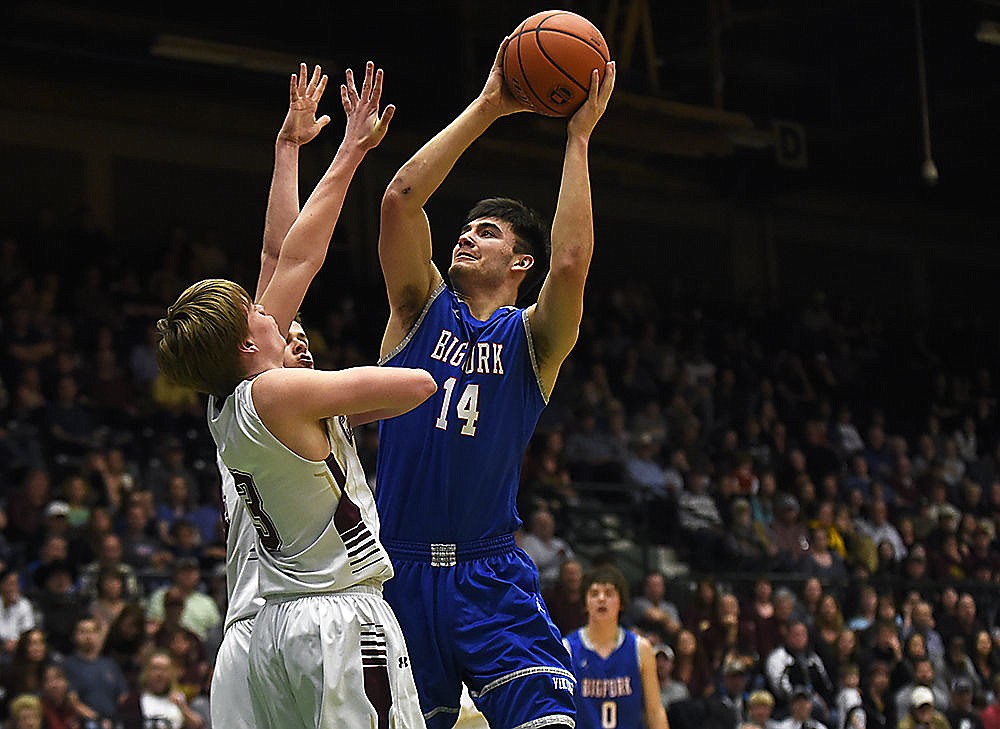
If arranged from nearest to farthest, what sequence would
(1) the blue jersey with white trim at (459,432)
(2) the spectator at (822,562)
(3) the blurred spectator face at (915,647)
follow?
(1) the blue jersey with white trim at (459,432) → (3) the blurred spectator face at (915,647) → (2) the spectator at (822,562)

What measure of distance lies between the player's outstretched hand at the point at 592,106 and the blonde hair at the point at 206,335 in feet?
4.17

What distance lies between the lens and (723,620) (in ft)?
40.0

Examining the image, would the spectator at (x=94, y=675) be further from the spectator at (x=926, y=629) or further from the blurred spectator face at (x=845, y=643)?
the spectator at (x=926, y=629)

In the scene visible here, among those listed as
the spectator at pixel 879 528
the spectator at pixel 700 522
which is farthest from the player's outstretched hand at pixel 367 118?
the spectator at pixel 879 528

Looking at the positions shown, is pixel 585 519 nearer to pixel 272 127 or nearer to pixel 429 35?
pixel 429 35

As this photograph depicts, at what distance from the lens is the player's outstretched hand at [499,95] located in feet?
15.3

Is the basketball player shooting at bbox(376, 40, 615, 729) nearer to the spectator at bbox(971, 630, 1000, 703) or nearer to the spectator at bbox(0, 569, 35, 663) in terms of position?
the spectator at bbox(0, 569, 35, 663)

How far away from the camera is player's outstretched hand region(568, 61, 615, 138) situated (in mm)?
4641

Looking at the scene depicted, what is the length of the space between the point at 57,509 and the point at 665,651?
4347 millimetres

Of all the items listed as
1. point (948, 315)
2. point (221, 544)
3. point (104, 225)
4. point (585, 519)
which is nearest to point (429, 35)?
point (104, 225)

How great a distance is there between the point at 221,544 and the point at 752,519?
19.1 feet

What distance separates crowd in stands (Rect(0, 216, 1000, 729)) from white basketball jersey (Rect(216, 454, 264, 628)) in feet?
15.5

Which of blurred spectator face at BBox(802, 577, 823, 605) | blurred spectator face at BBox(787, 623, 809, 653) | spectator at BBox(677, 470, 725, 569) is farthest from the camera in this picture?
spectator at BBox(677, 470, 725, 569)

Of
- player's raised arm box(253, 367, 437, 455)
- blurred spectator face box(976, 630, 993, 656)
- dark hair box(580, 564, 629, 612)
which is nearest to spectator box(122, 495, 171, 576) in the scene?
dark hair box(580, 564, 629, 612)
